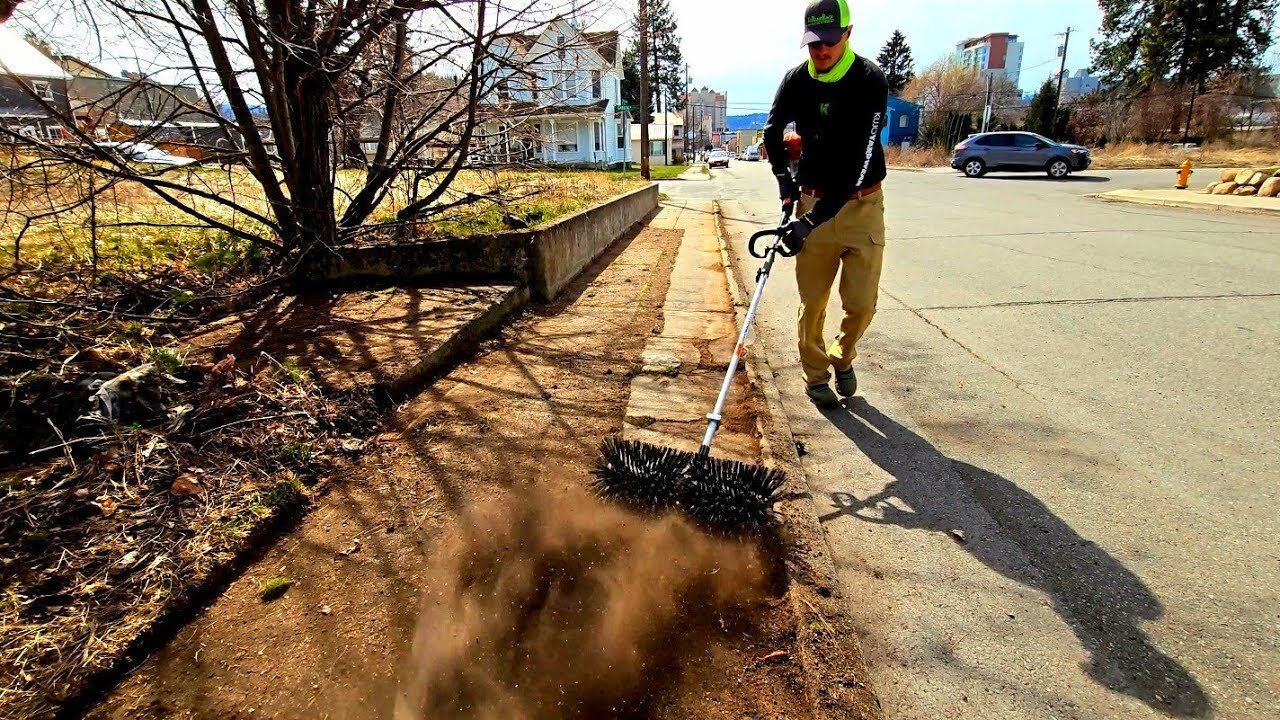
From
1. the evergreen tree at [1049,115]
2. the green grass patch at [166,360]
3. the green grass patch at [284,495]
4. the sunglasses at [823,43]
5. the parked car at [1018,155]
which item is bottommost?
the green grass patch at [284,495]

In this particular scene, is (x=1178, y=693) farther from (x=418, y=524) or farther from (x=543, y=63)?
(x=543, y=63)

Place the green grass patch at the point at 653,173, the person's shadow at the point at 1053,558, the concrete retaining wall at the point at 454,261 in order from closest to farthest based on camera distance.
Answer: the person's shadow at the point at 1053,558
the concrete retaining wall at the point at 454,261
the green grass patch at the point at 653,173

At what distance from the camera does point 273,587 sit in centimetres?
217

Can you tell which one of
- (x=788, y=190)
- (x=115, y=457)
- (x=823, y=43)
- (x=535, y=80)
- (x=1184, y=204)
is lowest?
(x=115, y=457)

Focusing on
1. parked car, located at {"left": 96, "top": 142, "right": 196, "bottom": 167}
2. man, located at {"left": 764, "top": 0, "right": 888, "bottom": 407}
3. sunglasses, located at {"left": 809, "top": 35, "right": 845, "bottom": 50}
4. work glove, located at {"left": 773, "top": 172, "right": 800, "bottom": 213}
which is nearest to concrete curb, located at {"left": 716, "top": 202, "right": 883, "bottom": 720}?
man, located at {"left": 764, "top": 0, "right": 888, "bottom": 407}

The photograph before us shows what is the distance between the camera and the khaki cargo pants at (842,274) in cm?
347

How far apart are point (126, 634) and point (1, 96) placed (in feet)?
12.6

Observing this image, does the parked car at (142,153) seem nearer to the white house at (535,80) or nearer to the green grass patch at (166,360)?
the green grass patch at (166,360)

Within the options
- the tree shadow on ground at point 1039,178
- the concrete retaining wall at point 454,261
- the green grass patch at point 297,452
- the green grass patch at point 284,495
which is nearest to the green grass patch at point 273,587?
the green grass patch at point 284,495

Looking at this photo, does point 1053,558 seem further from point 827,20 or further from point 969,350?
point 827,20

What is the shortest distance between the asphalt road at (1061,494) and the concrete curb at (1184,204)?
7.21 m

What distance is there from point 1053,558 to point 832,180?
2109 mm

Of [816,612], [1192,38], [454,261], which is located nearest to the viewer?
[816,612]

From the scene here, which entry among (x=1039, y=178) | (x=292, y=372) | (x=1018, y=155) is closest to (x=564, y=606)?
(x=292, y=372)
